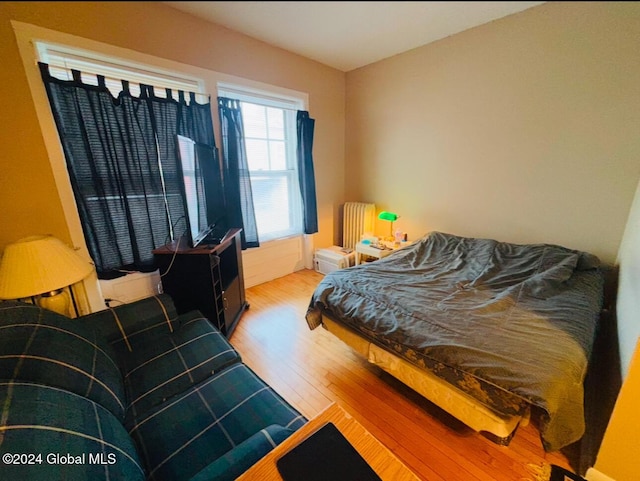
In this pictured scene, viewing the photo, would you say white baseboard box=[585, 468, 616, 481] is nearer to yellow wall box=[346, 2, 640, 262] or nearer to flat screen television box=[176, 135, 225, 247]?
yellow wall box=[346, 2, 640, 262]

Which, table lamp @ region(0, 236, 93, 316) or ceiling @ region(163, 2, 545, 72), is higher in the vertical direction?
ceiling @ region(163, 2, 545, 72)

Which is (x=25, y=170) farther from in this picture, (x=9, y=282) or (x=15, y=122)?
(x=9, y=282)

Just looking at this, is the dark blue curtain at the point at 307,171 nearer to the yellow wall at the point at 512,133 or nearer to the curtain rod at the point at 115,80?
the yellow wall at the point at 512,133

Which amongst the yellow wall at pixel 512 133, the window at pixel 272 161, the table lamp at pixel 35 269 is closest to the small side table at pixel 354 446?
the table lamp at pixel 35 269

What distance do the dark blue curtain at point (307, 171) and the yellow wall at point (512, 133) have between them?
73cm

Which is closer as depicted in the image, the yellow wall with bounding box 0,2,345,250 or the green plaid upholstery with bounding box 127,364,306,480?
the yellow wall with bounding box 0,2,345,250

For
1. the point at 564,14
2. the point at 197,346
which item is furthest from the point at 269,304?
the point at 564,14

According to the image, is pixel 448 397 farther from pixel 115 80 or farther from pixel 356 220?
pixel 115 80

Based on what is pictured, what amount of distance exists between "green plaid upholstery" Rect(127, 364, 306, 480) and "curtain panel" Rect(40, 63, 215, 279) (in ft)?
3.46

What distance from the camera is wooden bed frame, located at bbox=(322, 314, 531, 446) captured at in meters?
1.16

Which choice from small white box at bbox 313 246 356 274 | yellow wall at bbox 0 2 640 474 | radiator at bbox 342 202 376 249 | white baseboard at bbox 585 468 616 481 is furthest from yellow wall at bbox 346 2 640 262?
white baseboard at bbox 585 468 616 481

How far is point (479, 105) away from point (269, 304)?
2.52 m

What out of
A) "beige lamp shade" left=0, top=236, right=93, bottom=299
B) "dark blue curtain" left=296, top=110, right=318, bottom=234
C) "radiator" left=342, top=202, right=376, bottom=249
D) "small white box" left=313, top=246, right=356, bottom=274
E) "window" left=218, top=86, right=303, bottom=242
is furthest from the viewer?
"radiator" left=342, top=202, right=376, bottom=249

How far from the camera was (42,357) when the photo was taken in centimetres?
97
